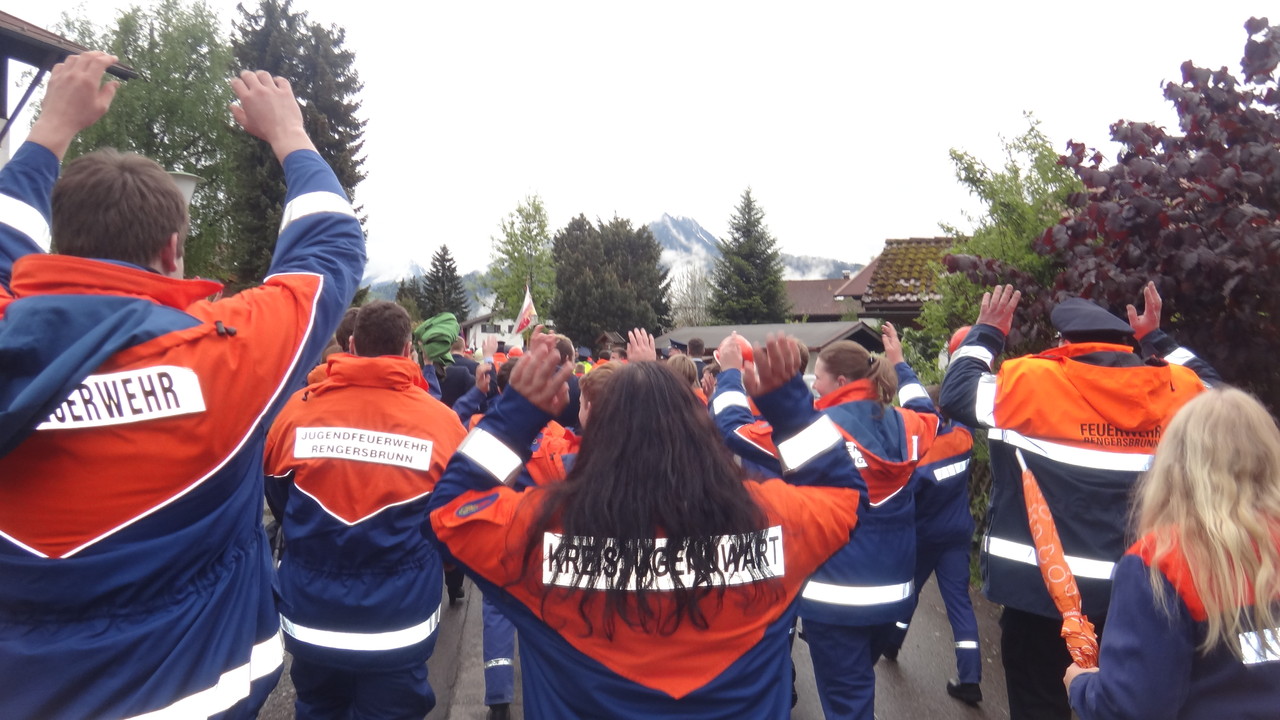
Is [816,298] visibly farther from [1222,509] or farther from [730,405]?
[1222,509]

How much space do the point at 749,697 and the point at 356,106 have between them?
1633 inches

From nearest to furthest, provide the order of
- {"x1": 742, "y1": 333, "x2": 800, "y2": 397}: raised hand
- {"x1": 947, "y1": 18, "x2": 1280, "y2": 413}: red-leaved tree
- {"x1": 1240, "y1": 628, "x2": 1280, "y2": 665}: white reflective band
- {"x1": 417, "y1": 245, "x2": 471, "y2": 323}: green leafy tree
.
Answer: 1. {"x1": 1240, "y1": 628, "x2": 1280, "y2": 665}: white reflective band
2. {"x1": 742, "y1": 333, "x2": 800, "y2": 397}: raised hand
3. {"x1": 947, "y1": 18, "x2": 1280, "y2": 413}: red-leaved tree
4. {"x1": 417, "y1": 245, "x2": 471, "y2": 323}: green leafy tree

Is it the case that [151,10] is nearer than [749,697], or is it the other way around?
[749,697]

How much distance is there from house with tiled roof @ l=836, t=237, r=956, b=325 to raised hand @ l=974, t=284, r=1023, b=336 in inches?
271

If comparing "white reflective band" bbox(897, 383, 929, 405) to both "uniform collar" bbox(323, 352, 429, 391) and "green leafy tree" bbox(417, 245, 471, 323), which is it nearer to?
"uniform collar" bbox(323, 352, 429, 391)

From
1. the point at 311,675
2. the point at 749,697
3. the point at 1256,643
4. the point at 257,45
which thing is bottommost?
the point at 311,675

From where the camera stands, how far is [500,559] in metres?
1.83

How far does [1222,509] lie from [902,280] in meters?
10.9

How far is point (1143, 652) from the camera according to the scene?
1874mm

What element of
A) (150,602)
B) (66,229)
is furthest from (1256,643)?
(66,229)

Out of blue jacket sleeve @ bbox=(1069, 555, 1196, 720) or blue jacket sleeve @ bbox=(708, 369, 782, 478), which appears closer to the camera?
blue jacket sleeve @ bbox=(1069, 555, 1196, 720)

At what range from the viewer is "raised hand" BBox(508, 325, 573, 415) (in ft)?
6.16

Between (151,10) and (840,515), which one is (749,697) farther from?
(151,10)

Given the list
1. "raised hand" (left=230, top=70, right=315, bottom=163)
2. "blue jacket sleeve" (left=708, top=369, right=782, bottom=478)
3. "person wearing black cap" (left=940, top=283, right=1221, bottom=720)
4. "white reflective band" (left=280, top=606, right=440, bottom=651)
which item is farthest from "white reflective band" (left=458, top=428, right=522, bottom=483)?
"person wearing black cap" (left=940, top=283, right=1221, bottom=720)
